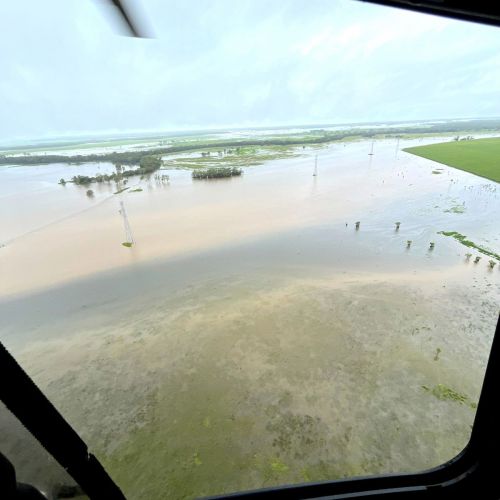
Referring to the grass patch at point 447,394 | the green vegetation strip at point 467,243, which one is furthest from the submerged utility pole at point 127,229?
the green vegetation strip at point 467,243

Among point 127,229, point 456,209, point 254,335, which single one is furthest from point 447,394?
point 456,209

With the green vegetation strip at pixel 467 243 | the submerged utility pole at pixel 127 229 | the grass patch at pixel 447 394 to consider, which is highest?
the submerged utility pole at pixel 127 229

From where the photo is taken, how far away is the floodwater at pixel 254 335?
10.1 feet

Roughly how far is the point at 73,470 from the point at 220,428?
316 cm

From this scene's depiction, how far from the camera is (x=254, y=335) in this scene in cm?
521

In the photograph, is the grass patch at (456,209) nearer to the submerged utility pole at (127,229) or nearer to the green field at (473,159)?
the green field at (473,159)

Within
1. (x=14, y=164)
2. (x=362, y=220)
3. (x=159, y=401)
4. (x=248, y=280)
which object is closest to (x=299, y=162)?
(x=362, y=220)

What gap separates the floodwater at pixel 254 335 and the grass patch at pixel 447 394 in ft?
0.14

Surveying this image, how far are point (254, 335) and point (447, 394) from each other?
3005 mm

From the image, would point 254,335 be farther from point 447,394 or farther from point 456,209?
point 456,209

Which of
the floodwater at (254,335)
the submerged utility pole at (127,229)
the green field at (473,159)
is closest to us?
the floodwater at (254,335)

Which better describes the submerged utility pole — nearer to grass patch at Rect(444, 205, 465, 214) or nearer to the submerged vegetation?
the submerged vegetation

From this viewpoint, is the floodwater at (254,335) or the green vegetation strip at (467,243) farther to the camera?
the green vegetation strip at (467,243)

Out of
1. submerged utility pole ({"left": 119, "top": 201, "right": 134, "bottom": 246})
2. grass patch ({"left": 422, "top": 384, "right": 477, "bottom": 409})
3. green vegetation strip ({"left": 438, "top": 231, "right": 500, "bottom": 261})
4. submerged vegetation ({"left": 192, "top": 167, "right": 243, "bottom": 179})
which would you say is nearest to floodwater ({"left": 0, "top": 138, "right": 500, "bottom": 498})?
grass patch ({"left": 422, "top": 384, "right": 477, "bottom": 409})
